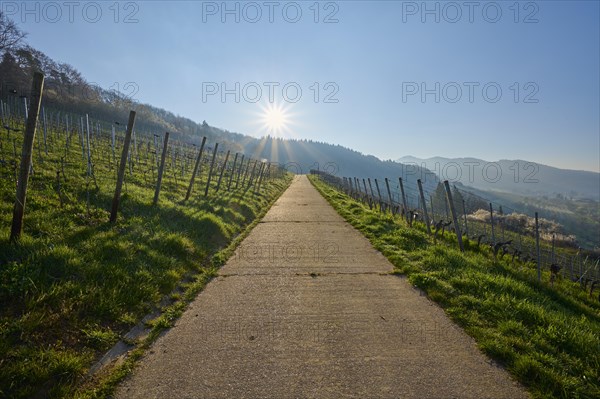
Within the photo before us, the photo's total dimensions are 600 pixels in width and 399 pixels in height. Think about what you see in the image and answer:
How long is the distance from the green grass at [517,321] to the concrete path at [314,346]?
24 centimetres

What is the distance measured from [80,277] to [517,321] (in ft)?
21.2

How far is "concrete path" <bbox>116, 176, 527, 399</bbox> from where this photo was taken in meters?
2.77

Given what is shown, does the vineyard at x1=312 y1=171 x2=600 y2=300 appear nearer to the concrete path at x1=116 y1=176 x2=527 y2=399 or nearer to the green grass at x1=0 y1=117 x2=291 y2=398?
the concrete path at x1=116 y1=176 x2=527 y2=399

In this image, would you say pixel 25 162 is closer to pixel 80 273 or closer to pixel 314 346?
pixel 80 273

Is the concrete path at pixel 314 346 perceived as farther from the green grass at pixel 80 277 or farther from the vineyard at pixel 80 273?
the vineyard at pixel 80 273

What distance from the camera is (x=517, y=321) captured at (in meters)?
4.12

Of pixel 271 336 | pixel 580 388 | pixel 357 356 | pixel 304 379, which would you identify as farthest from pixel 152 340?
pixel 580 388

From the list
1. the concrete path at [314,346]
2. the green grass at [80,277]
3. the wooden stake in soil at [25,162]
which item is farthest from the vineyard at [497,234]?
the wooden stake in soil at [25,162]

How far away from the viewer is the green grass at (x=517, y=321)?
3.02 m

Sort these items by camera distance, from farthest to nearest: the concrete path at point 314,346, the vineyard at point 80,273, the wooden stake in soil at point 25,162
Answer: the wooden stake in soil at point 25,162 < the vineyard at point 80,273 < the concrete path at point 314,346

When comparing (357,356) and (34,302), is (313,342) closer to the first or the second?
(357,356)

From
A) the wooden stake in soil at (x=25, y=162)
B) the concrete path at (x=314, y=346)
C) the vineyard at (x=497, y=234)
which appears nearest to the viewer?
the concrete path at (x=314, y=346)

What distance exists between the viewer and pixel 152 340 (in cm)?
350

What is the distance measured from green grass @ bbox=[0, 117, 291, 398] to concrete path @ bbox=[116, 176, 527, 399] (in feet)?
1.60
